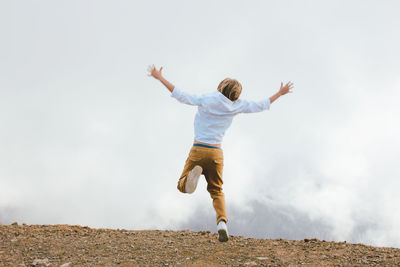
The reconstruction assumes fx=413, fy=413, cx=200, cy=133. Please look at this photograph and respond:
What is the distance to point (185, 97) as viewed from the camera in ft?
23.3

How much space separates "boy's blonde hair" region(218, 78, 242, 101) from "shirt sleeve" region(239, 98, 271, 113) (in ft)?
0.69

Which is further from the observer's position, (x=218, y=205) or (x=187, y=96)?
(x=218, y=205)

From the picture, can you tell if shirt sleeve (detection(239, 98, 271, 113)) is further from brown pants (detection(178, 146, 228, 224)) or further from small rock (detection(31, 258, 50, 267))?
small rock (detection(31, 258, 50, 267))

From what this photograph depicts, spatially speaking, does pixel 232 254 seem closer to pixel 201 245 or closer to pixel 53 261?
pixel 201 245

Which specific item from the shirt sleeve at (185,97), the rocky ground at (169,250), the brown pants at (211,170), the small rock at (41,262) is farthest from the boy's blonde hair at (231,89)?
the small rock at (41,262)

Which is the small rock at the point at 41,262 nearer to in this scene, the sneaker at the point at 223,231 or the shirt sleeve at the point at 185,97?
the sneaker at the point at 223,231

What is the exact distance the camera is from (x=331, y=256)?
30.0 ft

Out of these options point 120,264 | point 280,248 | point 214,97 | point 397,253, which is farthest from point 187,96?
point 397,253

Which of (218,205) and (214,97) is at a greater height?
(214,97)

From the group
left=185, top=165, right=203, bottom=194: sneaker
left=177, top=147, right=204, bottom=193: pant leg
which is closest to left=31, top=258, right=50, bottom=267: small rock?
left=177, top=147, right=204, bottom=193: pant leg

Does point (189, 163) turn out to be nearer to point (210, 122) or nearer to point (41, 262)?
point (210, 122)

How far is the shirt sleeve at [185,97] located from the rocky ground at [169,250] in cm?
357

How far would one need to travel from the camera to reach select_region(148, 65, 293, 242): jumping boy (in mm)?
7215

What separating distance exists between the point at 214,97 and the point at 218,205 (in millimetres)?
2053
